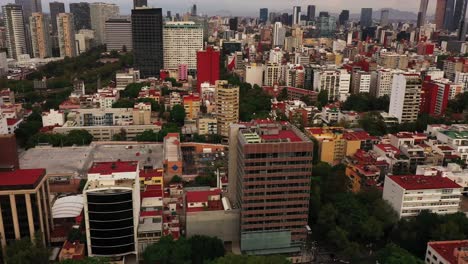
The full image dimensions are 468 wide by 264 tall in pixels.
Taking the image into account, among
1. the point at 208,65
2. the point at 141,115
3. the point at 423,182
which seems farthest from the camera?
the point at 208,65

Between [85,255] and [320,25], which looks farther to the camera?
[320,25]

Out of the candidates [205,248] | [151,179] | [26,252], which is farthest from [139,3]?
[205,248]

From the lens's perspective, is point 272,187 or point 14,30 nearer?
point 272,187

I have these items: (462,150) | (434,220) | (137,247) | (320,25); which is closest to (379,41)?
(320,25)

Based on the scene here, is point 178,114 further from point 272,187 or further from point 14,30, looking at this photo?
point 14,30

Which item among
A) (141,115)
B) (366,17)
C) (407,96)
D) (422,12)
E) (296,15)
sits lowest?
(141,115)

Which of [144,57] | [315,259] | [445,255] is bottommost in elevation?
[315,259]

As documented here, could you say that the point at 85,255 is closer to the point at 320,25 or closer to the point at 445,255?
the point at 445,255

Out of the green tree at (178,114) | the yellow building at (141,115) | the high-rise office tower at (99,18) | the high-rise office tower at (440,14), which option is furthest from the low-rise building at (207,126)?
the high-rise office tower at (440,14)
